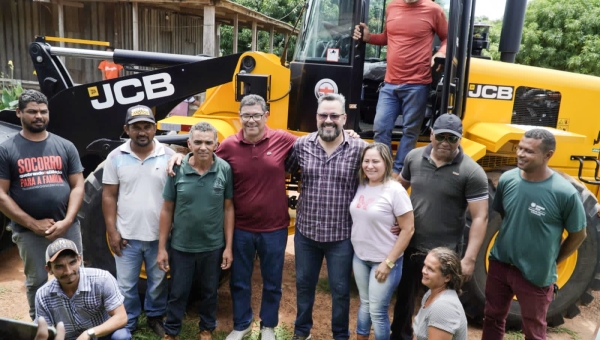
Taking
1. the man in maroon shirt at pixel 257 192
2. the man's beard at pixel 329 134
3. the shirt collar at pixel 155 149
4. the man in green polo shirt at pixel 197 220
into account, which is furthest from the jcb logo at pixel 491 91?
the shirt collar at pixel 155 149

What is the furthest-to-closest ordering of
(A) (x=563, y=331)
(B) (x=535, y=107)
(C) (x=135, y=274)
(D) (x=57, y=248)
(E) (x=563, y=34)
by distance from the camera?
(E) (x=563, y=34)
(B) (x=535, y=107)
(A) (x=563, y=331)
(C) (x=135, y=274)
(D) (x=57, y=248)

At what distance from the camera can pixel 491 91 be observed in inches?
179

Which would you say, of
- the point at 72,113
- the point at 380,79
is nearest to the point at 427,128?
the point at 380,79

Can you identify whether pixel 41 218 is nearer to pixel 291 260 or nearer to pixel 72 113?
pixel 72 113

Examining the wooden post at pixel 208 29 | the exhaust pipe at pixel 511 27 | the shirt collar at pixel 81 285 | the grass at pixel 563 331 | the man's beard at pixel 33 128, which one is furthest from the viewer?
the wooden post at pixel 208 29

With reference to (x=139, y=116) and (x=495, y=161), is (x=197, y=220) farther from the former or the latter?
(x=495, y=161)

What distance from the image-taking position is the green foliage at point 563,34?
15.7m

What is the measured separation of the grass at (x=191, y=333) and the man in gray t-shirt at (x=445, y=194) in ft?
4.22

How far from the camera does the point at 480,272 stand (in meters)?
4.16

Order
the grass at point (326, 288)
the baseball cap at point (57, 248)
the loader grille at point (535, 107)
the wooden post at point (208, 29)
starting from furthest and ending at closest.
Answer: the wooden post at point (208, 29) → the grass at point (326, 288) → the loader grille at point (535, 107) → the baseball cap at point (57, 248)

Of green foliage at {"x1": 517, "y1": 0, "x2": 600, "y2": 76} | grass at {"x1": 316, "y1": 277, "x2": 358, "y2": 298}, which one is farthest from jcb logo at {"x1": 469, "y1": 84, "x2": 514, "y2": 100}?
green foliage at {"x1": 517, "y1": 0, "x2": 600, "y2": 76}

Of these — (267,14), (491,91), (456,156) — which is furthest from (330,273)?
(267,14)

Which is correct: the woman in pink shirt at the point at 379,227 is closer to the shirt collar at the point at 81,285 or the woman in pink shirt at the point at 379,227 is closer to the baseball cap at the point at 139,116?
the baseball cap at the point at 139,116

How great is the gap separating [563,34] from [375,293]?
15.9 m
